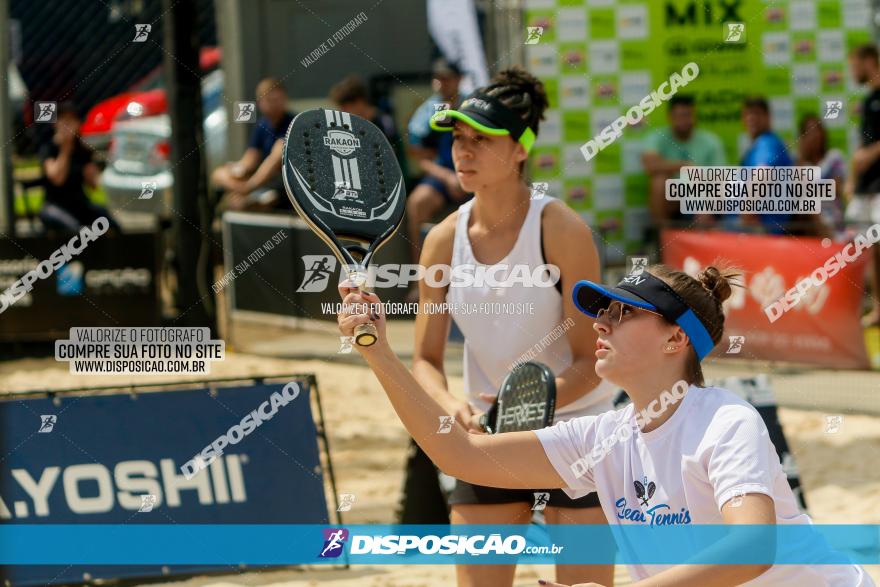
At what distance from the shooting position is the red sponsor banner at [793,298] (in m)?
8.56

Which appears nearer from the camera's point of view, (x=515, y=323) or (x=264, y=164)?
(x=515, y=323)

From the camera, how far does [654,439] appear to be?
116 inches

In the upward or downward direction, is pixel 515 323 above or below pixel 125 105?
below

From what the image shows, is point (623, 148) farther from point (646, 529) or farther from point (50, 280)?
point (646, 529)

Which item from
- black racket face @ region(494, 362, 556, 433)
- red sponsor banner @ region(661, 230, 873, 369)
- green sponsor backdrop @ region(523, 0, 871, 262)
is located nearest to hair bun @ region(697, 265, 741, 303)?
black racket face @ region(494, 362, 556, 433)

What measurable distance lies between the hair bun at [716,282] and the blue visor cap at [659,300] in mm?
100

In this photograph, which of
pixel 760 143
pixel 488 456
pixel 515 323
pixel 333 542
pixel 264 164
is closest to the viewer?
pixel 488 456

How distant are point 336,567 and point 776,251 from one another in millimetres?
4542

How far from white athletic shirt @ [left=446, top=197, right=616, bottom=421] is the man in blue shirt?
5969mm

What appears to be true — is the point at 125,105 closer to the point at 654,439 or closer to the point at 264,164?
the point at 264,164

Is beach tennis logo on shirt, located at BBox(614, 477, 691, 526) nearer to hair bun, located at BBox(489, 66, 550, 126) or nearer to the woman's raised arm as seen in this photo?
the woman's raised arm

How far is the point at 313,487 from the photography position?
17.8 ft

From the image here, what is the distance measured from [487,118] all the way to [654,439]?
4.48 feet

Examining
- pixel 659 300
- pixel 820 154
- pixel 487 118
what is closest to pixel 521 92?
pixel 487 118
